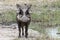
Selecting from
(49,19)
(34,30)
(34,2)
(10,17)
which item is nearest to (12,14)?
(10,17)

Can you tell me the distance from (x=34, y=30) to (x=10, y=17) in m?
2.88

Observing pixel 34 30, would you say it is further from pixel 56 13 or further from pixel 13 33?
pixel 56 13

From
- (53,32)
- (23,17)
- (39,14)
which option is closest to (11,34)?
(23,17)

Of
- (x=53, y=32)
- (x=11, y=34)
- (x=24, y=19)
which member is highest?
(x=24, y=19)

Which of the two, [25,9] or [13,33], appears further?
[13,33]

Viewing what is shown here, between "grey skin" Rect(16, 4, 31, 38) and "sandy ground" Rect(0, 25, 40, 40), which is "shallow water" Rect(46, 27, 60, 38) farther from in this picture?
"grey skin" Rect(16, 4, 31, 38)

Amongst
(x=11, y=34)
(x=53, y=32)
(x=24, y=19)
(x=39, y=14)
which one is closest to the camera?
(x=24, y=19)

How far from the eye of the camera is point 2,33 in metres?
13.1

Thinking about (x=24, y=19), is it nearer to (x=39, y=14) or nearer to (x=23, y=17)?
(x=23, y=17)

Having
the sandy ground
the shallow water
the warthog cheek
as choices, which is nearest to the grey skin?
the warthog cheek

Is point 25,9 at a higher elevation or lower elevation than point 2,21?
higher

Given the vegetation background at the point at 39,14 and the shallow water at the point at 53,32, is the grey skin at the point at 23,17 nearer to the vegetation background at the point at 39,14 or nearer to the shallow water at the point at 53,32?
the vegetation background at the point at 39,14

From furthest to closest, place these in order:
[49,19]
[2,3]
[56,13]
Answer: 1. [2,3]
2. [56,13]
3. [49,19]

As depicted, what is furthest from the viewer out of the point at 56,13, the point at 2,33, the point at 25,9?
the point at 56,13
